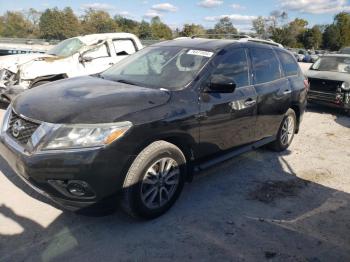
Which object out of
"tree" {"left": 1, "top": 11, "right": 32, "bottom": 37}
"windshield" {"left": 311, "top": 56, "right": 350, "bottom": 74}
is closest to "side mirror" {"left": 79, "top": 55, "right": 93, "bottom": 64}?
"windshield" {"left": 311, "top": 56, "right": 350, "bottom": 74}

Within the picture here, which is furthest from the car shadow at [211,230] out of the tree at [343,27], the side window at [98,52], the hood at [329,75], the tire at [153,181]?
the tree at [343,27]

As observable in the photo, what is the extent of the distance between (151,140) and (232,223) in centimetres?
120

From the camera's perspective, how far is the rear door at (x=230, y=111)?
3.98 meters

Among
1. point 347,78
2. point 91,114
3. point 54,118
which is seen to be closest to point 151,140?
point 91,114

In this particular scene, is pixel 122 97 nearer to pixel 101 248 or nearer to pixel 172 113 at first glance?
pixel 172 113

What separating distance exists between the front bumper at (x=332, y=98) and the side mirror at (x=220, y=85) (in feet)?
21.1

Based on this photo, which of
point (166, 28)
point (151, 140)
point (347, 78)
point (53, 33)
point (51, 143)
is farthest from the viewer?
point (166, 28)

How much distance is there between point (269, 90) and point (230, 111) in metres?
1.12

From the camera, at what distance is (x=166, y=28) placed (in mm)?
80375

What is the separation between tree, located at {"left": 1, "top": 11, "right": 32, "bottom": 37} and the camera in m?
69.1

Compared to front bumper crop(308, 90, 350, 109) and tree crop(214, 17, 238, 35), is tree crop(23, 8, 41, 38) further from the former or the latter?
front bumper crop(308, 90, 350, 109)

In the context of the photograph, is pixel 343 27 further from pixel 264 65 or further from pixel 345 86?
pixel 264 65

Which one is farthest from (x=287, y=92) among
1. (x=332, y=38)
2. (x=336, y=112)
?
(x=332, y=38)

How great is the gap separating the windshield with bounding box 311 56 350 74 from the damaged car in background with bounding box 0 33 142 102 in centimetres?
550
